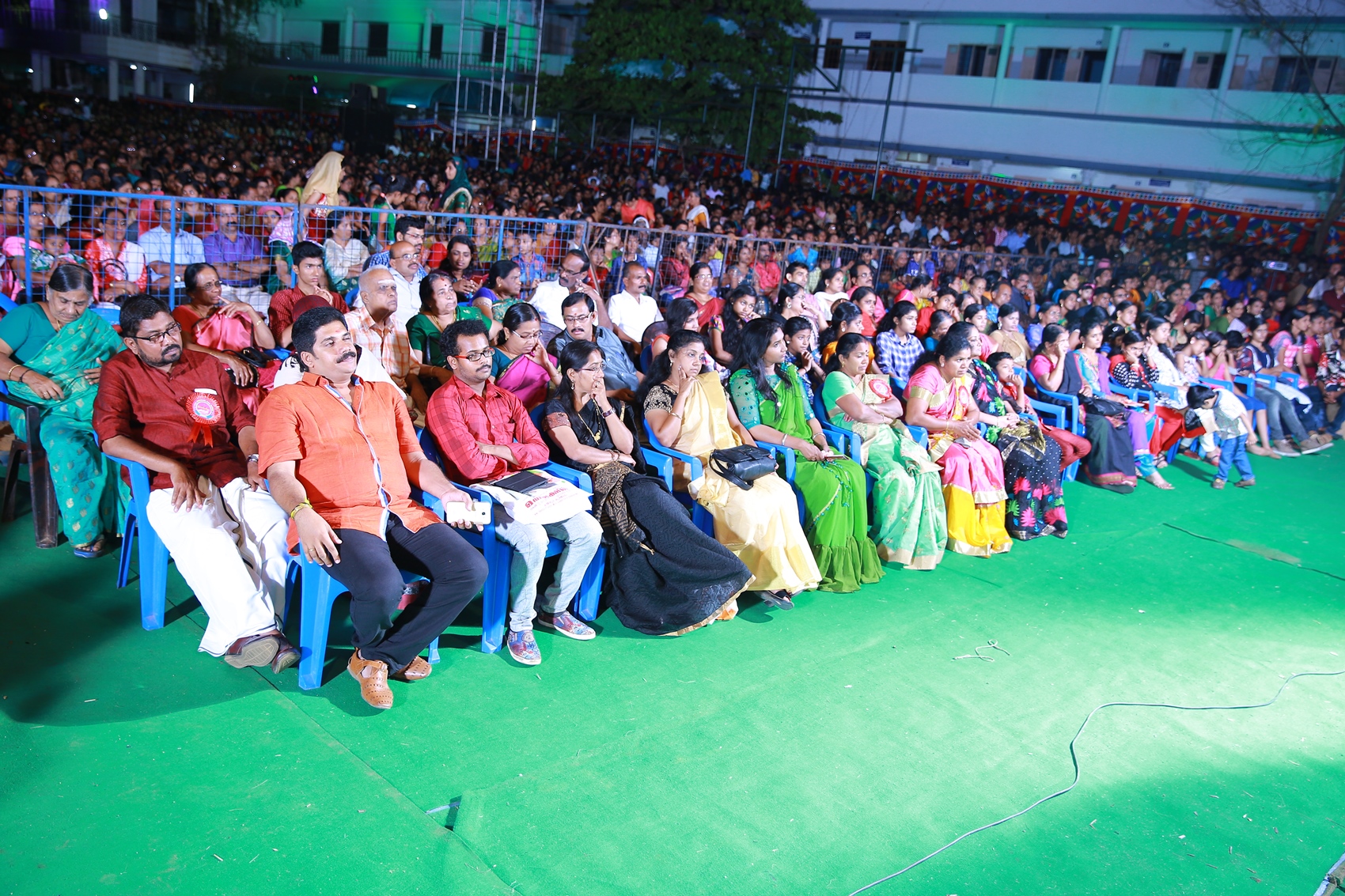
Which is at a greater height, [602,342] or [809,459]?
[602,342]

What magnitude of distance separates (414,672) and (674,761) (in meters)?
0.98

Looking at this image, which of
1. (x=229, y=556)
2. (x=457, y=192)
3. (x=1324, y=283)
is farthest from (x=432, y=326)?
(x=1324, y=283)

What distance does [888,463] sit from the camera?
4.88 m

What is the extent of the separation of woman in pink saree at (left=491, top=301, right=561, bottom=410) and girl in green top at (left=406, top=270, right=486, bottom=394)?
0.72 feet

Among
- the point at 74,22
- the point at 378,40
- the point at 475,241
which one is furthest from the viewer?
the point at 378,40

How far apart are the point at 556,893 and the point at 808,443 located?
2.82 metres

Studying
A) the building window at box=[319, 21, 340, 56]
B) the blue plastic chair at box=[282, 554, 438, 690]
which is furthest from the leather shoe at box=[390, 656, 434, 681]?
the building window at box=[319, 21, 340, 56]

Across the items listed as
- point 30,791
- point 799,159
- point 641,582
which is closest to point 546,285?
point 641,582

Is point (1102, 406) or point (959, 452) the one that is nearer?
point (959, 452)

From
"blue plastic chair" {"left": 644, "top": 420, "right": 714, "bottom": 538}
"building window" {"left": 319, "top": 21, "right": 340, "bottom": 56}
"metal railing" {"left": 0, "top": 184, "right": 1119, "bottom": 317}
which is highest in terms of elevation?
"building window" {"left": 319, "top": 21, "right": 340, "bottom": 56}

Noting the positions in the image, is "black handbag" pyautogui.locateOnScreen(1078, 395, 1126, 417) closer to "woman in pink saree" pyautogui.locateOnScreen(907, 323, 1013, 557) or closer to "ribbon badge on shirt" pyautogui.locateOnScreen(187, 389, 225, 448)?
"woman in pink saree" pyautogui.locateOnScreen(907, 323, 1013, 557)

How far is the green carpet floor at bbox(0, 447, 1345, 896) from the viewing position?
7.91 ft

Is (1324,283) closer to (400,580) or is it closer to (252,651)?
(400,580)

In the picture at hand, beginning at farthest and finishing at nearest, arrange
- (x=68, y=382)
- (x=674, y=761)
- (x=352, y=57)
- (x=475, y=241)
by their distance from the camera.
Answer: (x=352, y=57) < (x=475, y=241) < (x=68, y=382) < (x=674, y=761)
